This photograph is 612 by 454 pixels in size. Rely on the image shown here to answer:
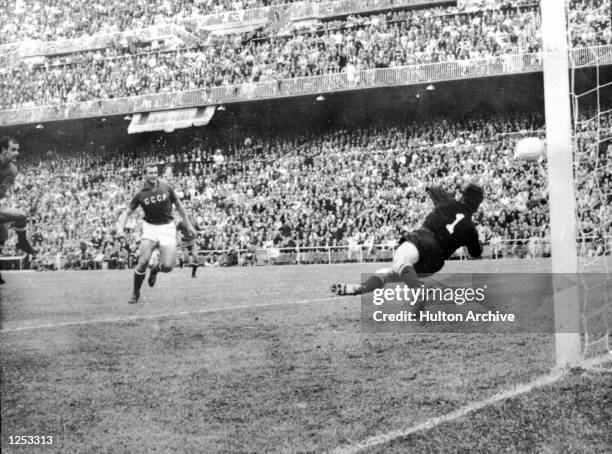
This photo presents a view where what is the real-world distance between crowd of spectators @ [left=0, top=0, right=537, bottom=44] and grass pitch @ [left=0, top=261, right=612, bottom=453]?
136 cm

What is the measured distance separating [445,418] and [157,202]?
214 centimetres

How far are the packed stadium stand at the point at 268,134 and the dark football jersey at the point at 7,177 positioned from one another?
54 millimetres

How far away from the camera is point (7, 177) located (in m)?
3.56

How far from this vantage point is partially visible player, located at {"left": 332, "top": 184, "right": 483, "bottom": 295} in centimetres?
338

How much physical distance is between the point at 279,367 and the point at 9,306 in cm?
162

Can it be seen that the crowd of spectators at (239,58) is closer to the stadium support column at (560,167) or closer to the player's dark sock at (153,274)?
the stadium support column at (560,167)

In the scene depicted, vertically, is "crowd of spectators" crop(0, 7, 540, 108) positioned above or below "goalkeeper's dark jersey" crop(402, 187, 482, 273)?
above

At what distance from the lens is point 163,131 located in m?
3.67

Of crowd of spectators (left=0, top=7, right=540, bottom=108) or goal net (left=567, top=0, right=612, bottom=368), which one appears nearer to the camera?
goal net (left=567, top=0, right=612, bottom=368)

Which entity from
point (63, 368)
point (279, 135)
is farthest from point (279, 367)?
point (279, 135)

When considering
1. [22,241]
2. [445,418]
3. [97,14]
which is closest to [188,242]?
[22,241]

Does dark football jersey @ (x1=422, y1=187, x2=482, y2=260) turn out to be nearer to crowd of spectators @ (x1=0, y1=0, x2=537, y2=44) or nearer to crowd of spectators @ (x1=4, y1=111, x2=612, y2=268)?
crowd of spectators @ (x1=4, y1=111, x2=612, y2=268)

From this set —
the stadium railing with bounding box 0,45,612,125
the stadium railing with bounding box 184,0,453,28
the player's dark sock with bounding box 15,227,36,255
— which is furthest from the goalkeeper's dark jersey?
the player's dark sock with bounding box 15,227,36,255

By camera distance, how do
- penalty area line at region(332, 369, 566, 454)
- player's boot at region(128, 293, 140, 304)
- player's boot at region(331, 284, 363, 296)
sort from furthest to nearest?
player's boot at region(128, 293, 140, 304) → player's boot at region(331, 284, 363, 296) → penalty area line at region(332, 369, 566, 454)
